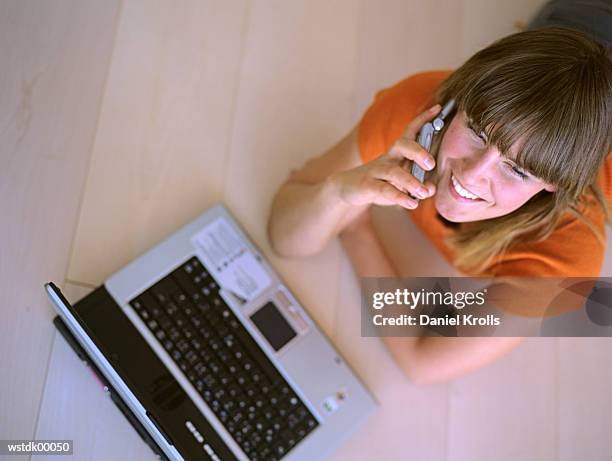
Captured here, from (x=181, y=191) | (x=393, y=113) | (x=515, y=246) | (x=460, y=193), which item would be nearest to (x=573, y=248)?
(x=515, y=246)

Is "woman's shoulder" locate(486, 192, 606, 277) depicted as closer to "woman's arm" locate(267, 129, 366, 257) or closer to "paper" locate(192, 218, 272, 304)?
"woman's arm" locate(267, 129, 366, 257)

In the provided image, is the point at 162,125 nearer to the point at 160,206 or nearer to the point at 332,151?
the point at 160,206

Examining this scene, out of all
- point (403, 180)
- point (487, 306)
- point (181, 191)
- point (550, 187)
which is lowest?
point (487, 306)

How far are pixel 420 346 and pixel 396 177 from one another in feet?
0.97

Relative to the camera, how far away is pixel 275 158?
105 centimetres

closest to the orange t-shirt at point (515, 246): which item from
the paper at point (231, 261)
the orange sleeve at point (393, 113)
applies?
the orange sleeve at point (393, 113)

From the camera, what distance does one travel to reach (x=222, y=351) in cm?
89

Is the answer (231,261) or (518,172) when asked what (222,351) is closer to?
(231,261)

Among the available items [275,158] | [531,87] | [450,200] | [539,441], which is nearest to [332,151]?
[275,158]

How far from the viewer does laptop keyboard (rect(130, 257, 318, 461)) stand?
34.3 inches

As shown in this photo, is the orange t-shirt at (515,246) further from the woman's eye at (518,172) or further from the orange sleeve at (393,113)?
the woman's eye at (518,172)

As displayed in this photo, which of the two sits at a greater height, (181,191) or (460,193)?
(181,191)

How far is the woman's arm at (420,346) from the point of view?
0.92 m

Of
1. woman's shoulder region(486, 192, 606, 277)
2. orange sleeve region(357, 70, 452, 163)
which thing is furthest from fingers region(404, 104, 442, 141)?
woman's shoulder region(486, 192, 606, 277)
